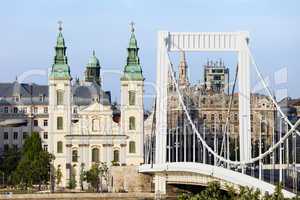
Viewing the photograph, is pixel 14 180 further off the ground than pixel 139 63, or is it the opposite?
pixel 139 63

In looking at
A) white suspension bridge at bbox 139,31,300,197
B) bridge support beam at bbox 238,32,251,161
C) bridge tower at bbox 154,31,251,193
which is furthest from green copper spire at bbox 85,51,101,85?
bridge support beam at bbox 238,32,251,161

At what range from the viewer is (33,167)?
276 ft

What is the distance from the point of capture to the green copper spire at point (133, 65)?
95125 mm

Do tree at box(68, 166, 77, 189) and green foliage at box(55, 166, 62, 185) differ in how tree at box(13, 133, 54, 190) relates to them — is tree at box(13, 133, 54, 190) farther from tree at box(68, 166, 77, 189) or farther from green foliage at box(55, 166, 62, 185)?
tree at box(68, 166, 77, 189)

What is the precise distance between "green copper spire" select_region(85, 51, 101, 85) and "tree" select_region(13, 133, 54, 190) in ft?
69.7

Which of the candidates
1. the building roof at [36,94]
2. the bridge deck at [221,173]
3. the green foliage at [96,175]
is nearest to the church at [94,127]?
the green foliage at [96,175]

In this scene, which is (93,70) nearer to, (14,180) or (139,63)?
(139,63)

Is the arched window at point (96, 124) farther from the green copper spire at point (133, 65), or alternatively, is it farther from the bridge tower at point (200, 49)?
the bridge tower at point (200, 49)

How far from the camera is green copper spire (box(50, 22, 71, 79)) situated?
315 feet

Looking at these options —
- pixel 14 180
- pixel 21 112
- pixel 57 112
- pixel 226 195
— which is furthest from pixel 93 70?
pixel 226 195

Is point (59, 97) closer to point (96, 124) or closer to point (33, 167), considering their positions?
point (96, 124)

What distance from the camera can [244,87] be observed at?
51.2 metres

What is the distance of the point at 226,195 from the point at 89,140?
60.9m

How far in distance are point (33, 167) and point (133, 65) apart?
1601 cm
